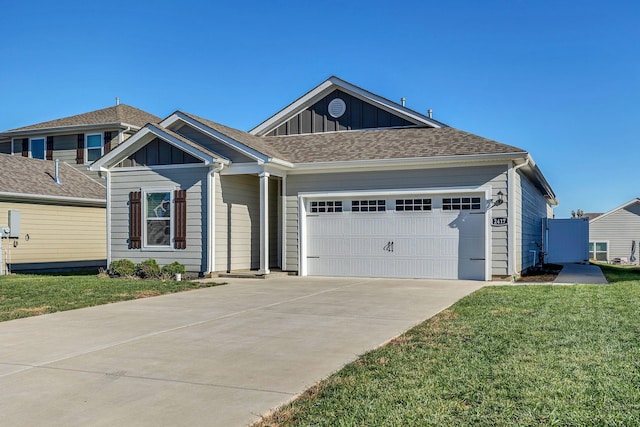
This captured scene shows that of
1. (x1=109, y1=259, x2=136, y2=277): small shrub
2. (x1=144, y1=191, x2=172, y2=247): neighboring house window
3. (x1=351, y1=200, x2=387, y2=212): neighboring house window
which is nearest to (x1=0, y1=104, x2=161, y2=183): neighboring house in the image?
(x1=144, y1=191, x2=172, y2=247): neighboring house window

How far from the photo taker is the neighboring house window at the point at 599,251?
39.3m

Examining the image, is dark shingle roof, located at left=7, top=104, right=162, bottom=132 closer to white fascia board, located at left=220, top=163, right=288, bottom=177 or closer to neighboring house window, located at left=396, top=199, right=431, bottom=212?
white fascia board, located at left=220, top=163, right=288, bottom=177

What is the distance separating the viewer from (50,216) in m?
19.1

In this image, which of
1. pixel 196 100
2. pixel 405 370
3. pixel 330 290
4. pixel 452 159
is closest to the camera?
pixel 405 370

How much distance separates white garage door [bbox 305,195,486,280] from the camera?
47.6ft

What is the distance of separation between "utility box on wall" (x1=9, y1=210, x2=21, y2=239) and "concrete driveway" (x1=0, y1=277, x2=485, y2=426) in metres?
8.65

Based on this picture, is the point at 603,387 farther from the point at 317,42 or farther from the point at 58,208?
the point at 58,208

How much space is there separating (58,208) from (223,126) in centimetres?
678

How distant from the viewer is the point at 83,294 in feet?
37.9

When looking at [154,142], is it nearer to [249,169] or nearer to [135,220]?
[135,220]

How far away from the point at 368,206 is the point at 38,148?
1636 centimetres

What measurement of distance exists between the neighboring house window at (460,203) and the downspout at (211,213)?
5.88 meters

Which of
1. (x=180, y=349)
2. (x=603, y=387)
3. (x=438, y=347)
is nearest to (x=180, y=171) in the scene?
(x=180, y=349)

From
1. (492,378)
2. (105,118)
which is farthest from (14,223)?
(492,378)
